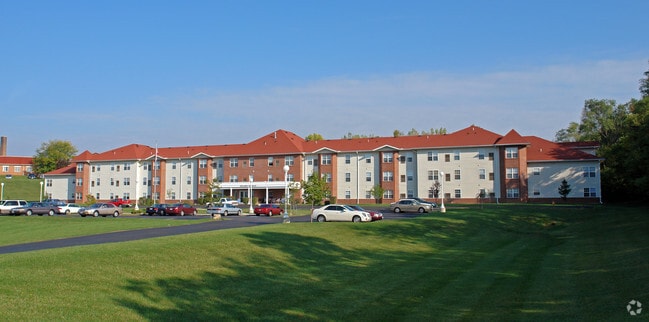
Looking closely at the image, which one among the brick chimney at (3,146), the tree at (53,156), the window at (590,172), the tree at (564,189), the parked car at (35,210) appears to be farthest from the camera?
the brick chimney at (3,146)

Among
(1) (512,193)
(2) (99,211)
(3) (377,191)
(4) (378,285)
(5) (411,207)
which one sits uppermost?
(3) (377,191)

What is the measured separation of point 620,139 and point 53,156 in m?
126

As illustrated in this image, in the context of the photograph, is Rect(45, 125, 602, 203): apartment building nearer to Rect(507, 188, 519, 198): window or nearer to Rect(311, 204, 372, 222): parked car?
Rect(507, 188, 519, 198): window

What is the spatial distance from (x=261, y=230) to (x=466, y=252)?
8.87m

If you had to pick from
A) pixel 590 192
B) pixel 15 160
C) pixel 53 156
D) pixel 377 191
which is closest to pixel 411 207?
pixel 377 191

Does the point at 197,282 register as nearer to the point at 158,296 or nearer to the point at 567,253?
the point at 158,296

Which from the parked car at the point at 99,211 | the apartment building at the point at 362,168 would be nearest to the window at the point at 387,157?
the apartment building at the point at 362,168

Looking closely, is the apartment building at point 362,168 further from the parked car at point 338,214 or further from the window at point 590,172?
the parked car at point 338,214

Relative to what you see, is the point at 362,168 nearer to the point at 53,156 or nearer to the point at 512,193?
the point at 512,193

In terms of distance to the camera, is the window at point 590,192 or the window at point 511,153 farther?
the window at point 511,153

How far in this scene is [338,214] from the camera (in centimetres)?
3694

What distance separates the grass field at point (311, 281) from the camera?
36.7 feet

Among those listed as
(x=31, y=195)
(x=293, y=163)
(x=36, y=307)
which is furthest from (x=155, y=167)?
(x=36, y=307)

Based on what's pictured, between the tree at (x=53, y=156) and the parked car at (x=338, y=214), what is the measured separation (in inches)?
4693
